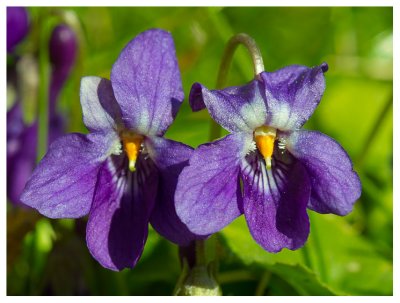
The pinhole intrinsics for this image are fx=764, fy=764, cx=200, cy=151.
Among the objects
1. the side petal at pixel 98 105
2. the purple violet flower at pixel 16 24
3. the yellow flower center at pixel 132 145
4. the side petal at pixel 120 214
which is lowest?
the side petal at pixel 120 214

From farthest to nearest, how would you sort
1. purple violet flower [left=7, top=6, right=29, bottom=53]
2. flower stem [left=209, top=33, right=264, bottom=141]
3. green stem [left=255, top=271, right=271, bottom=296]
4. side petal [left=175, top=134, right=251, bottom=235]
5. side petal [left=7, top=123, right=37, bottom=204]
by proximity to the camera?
side petal [left=7, top=123, right=37, bottom=204], purple violet flower [left=7, top=6, right=29, bottom=53], green stem [left=255, top=271, right=271, bottom=296], flower stem [left=209, top=33, right=264, bottom=141], side petal [left=175, top=134, right=251, bottom=235]

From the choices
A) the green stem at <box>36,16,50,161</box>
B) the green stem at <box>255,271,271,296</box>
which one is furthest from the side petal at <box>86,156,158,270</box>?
the green stem at <box>36,16,50,161</box>

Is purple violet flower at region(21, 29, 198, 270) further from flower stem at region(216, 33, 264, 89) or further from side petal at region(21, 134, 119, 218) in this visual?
flower stem at region(216, 33, 264, 89)

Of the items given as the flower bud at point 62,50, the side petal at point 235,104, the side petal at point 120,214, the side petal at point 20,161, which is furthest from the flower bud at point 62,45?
the side petal at point 235,104

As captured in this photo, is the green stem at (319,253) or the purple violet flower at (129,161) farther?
the green stem at (319,253)

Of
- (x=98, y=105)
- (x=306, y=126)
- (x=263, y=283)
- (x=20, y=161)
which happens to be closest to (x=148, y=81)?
(x=98, y=105)

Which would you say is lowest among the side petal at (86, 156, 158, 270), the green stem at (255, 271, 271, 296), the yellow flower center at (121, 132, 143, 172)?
the green stem at (255, 271, 271, 296)

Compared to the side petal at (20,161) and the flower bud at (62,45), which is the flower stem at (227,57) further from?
the side petal at (20,161)
